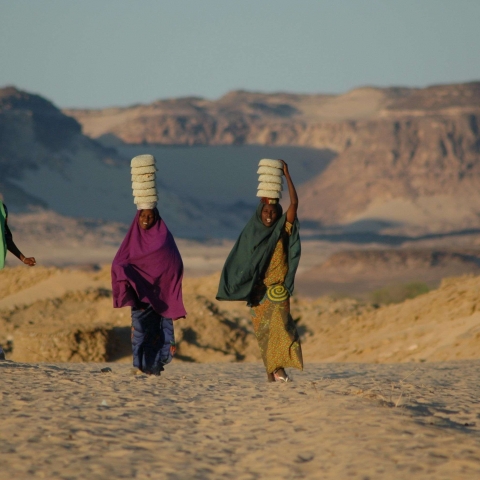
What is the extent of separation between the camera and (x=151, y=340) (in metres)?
6.00

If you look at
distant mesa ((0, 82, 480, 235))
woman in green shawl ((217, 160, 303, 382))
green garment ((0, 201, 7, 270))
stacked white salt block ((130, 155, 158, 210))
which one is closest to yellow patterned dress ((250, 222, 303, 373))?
woman in green shawl ((217, 160, 303, 382))

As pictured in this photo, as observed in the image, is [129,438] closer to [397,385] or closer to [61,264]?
[397,385]

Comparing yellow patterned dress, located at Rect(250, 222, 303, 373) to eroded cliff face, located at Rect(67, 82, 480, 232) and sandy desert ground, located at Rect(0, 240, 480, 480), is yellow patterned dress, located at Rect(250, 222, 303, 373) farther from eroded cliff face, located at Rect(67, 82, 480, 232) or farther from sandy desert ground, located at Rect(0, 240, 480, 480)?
eroded cliff face, located at Rect(67, 82, 480, 232)

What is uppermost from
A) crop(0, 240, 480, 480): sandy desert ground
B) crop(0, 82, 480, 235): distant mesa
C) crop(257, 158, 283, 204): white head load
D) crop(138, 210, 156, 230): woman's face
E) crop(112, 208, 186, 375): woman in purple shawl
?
crop(0, 82, 480, 235): distant mesa

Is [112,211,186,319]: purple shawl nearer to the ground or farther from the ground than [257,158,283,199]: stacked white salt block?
nearer to the ground

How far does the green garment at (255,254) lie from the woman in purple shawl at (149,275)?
0.39 m

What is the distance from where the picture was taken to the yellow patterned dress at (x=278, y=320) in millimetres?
5645

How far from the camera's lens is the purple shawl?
5.88 m

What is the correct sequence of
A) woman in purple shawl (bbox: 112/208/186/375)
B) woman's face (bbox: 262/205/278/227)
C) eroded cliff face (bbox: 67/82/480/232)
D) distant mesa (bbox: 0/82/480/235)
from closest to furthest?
woman's face (bbox: 262/205/278/227) < woman in purple shawl (bbox: 112/208/186/375) < distant mesa (bbox: 0/82/480/235) < eroded cliff face (bbox: 67/82/480/232)

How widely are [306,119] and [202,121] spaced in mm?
10542

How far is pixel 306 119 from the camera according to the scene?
8850 cm

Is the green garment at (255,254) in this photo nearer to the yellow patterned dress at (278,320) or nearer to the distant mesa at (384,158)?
the yellow patterned dress at (278,320)

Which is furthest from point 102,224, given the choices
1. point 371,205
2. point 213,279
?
point 213,279

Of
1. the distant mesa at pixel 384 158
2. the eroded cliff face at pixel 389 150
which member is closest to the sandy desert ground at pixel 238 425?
the distant mesa at pixel 384 158
